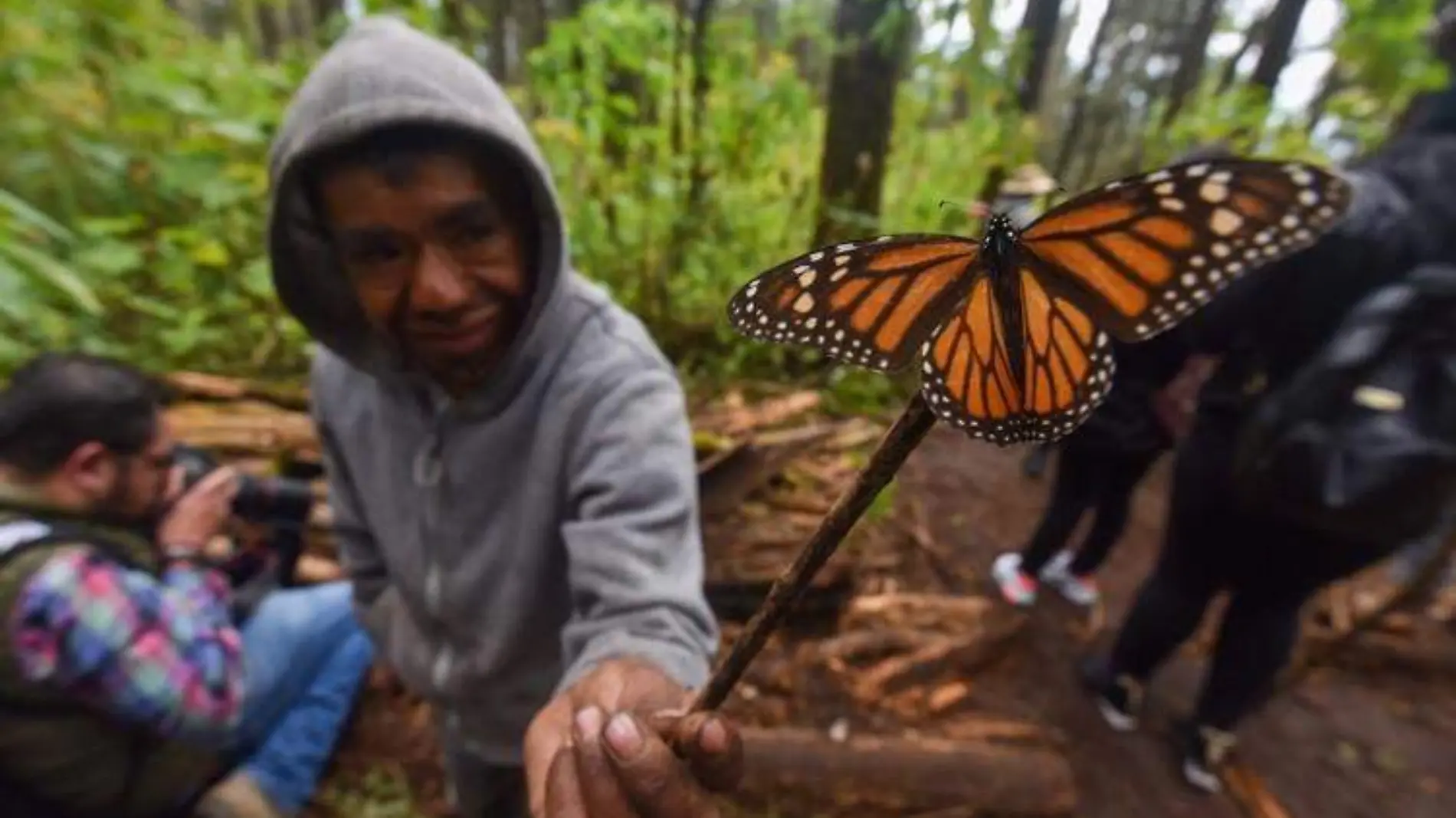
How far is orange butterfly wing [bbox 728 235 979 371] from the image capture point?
0.53m

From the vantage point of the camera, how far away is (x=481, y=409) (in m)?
1.60

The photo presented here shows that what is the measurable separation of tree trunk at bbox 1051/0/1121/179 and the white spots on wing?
127 mm

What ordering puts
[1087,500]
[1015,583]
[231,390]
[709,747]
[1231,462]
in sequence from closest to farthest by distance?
[709,747] < [1231,462] < [1087,500] < [231,390] < [1015,583]

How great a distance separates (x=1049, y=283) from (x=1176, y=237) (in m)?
0.09

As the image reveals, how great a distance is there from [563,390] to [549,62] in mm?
2517

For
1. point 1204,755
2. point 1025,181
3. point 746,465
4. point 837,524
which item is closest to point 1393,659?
point 1204,755

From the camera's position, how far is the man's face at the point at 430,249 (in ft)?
4.39

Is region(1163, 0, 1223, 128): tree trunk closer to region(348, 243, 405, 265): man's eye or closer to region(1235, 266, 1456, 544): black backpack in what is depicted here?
region(1235, 266, 1456, 544): black backpack

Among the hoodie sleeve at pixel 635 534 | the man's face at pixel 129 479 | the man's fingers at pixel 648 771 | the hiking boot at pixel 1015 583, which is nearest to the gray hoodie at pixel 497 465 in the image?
the hoodie sleeve at pixel 635 534

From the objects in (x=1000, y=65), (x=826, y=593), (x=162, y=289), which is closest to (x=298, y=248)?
(x=1000, y=65)

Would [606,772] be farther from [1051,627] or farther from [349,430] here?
[1051,627]

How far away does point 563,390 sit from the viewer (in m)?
1.54

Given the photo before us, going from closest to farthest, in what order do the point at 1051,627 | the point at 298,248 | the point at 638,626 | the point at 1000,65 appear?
the point at 638,626, the point at 298,248, the point at 1000,65, the point at 1051,627

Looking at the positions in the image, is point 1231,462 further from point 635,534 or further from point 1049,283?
point 1049,283
